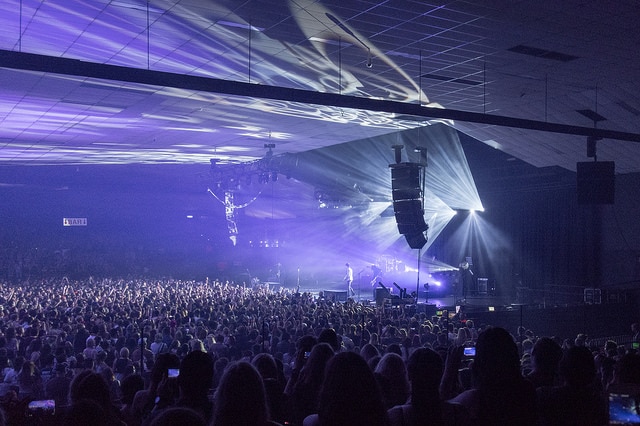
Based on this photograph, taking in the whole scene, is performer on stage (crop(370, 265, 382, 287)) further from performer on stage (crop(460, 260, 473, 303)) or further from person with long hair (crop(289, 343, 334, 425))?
person with long hair (crop(289, 343, 334, 425))

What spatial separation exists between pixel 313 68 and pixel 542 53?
357cm

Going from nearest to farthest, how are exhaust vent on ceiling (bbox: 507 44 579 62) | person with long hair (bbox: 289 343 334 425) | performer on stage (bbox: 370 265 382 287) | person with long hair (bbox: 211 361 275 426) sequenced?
person with long hair (bbox: 211 361 275 426), person with long hair (bbox: 289 343 334 425), exhaust vent on ceiling (bbox: 507 44 579 62), performer on stage (bbox: 370 265 382 287)

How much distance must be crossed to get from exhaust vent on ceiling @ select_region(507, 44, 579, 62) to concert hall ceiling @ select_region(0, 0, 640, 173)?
0.05 feet

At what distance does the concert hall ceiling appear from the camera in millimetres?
7105

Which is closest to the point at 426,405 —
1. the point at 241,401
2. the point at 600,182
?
the point at 241,401

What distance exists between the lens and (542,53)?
354 inches

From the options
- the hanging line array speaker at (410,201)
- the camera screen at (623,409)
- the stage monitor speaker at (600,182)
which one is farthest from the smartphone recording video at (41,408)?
the stage monitor speaker at (600,182)

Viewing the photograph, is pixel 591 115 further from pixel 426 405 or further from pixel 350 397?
pixel 350 397

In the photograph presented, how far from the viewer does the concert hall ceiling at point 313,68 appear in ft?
23.3

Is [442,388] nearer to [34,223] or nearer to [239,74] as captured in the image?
[239,74]

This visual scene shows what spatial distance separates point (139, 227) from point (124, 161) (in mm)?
8966

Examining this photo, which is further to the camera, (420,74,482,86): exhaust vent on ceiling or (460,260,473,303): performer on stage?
(460,260,473,303): performer on stage

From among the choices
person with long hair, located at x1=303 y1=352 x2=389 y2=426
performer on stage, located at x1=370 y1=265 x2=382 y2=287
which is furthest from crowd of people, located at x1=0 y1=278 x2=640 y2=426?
performer on stage, located at x1=370 y1=265 x2=382 y2=287

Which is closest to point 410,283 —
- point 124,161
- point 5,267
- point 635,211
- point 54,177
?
point 635,211
